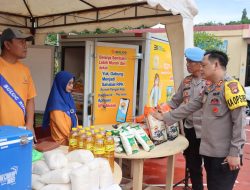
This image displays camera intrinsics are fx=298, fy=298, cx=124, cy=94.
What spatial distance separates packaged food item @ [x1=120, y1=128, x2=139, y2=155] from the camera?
8.13 ft

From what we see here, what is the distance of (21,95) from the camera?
266 centimetres

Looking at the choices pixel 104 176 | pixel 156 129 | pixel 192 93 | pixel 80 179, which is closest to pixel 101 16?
pixel 192 93

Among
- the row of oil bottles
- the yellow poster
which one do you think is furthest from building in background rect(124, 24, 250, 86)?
the row of oil bottles

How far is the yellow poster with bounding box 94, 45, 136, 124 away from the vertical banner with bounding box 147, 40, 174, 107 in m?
0.35

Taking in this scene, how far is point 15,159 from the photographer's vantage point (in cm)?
134

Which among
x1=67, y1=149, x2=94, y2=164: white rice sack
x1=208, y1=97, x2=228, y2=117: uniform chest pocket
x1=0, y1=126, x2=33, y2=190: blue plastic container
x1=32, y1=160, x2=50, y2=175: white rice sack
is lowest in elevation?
x1=32, y1=160, x2=50, y2=175: white rice sack

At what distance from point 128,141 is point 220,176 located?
2.64 feet

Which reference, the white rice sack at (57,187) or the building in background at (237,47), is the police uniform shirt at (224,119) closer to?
the white rice sack at (57,187)

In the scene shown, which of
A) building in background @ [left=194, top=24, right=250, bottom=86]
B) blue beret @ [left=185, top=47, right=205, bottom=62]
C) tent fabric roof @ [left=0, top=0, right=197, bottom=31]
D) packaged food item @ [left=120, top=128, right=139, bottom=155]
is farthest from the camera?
building in background @ [left=194, top=24, right=250, bottom=86]

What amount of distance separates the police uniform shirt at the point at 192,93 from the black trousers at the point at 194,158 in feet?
0.38

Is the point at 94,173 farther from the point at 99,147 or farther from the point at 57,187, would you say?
the point at 99,147

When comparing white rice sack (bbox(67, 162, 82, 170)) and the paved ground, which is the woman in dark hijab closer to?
white rice sack (bbox(67, 162, 82, 170))

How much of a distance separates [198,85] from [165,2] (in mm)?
1017

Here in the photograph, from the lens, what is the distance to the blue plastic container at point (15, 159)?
4.23ft
